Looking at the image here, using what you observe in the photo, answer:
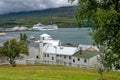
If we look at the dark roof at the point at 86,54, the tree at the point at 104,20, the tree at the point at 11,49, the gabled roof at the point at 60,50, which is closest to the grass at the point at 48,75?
the tree at the point at 104,20

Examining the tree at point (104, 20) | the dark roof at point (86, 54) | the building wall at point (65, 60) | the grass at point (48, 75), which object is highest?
the tree at point (104, 20)

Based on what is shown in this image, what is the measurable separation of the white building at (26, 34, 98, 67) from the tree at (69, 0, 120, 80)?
61621 millimetres

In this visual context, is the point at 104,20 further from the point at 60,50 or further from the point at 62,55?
the point at 60,50

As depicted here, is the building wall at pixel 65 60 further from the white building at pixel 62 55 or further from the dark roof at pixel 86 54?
the dark roof at pixel 86 54

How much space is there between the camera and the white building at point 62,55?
85.2 metres

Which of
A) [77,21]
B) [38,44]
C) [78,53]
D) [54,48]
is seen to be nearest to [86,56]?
[78,53]

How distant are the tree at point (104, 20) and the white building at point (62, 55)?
61.6 m

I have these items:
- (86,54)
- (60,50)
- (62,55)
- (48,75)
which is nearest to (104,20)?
(48,75)

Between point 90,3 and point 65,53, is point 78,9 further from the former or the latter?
point 65,53

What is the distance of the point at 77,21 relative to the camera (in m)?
22.9

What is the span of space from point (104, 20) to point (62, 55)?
7408 centimetres

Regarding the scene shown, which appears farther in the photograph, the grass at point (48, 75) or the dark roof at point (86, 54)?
the dark roof at point (86, 54)

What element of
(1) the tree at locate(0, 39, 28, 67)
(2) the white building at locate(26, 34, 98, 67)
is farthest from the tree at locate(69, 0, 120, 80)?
(2) the white building at locate(26, 34, 98, 67)

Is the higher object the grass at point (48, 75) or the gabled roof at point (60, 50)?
the grass at point (48, 75)
